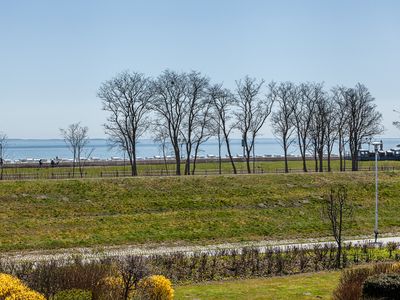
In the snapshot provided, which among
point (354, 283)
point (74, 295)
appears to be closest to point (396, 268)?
point (354, 283)

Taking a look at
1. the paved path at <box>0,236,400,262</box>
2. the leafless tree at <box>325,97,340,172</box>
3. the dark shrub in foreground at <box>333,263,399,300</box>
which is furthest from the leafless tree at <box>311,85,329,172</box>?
the dark shrub in foreground at <box>333,263,399,300</box>

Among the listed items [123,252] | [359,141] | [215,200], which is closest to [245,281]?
[123,252]

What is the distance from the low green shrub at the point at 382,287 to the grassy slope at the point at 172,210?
2175 cm

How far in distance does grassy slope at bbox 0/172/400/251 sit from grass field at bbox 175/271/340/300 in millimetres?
14309

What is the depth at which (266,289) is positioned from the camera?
19922 mm

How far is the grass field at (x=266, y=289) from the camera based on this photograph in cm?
1889

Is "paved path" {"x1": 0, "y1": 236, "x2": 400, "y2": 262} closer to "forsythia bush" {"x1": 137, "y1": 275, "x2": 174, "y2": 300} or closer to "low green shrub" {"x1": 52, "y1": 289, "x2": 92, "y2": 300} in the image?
"forsythia bush" {"x1": 137, "y1": 275, "x2": 174, "y2": 300}

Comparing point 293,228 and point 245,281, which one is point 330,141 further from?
point 245,281

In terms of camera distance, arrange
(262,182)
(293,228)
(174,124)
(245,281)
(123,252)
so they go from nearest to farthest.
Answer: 1. (245,281)
2. (123,252)
3. (293,228)
4. (262,182)
5. (174,124)

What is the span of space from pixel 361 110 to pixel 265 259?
51537 millimetres

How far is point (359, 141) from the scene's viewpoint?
7181cm

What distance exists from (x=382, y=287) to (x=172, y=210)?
92.1 ft

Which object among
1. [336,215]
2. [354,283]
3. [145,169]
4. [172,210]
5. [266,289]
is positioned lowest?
[266,289]

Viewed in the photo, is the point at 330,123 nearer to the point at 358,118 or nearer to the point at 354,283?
the point at 358,118
